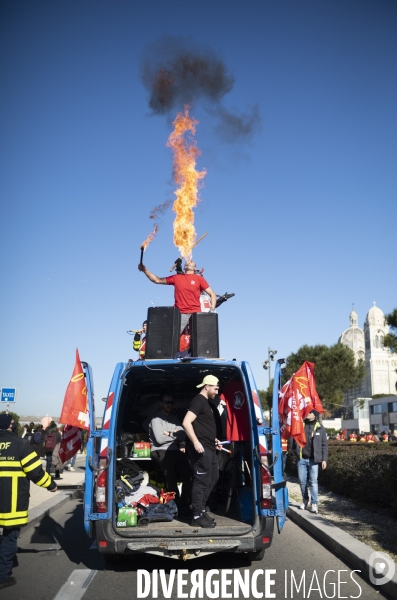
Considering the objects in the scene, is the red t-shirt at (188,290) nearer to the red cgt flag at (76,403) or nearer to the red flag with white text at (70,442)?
the red cgt flag at (76,403)

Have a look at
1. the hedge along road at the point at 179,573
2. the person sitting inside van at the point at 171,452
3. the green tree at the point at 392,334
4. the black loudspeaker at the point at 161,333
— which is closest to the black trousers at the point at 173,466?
the person sitting inside van at the point at 171,452

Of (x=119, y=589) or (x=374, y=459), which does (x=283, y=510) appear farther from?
(x=374, y=459)

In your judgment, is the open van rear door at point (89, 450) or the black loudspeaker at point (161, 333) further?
the black loudspeaker at point (161, 333)

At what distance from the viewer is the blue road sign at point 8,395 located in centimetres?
1947

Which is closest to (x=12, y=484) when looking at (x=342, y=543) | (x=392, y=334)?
(x=342, y=543)

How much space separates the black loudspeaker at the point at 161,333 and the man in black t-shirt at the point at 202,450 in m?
0.96

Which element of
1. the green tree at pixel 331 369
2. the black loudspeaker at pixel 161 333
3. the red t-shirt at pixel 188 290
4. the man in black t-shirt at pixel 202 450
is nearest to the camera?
the man in black t-shirt at pixel 202 450

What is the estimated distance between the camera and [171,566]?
7.06m

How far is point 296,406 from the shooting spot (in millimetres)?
8180

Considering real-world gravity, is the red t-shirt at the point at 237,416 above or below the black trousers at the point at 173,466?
above

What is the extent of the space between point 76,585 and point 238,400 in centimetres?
287

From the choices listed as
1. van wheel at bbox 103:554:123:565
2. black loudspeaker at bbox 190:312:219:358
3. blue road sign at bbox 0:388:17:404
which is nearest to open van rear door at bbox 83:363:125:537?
van wheel at bbox 103:554:123:565

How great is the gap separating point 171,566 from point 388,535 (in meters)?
3.01

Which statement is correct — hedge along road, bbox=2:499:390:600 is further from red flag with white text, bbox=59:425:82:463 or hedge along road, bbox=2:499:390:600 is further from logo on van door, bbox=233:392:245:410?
logo on van door, bbox=233:392:245:410
